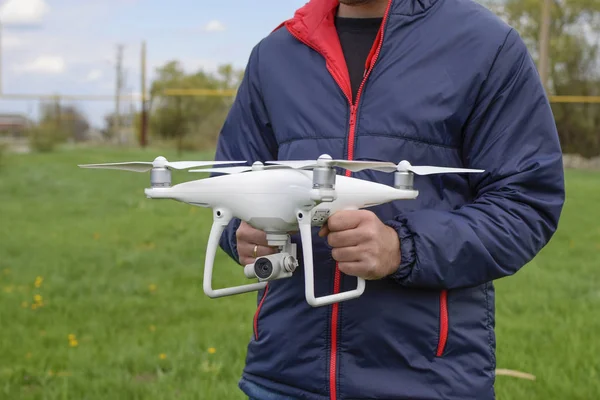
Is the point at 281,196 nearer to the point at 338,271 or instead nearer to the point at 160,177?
the point at 160,177

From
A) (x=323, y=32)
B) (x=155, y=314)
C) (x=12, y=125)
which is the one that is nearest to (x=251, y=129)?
(x=323, y=32)

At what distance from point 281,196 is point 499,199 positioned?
528mm

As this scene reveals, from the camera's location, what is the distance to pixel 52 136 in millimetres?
25969

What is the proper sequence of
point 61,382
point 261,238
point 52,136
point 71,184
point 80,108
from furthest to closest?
1. point 80,108
2. point 52,136
3. point 71,184
4. point 61,382
5. point 261,238

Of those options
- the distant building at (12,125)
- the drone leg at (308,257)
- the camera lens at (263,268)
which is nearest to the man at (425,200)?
the camera lens at (263,268)

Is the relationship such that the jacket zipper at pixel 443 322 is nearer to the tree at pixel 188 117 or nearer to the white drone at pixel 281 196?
the white drone at pixel 281 196

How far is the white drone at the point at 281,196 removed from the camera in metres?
1.57

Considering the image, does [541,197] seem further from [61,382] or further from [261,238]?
[61,382]

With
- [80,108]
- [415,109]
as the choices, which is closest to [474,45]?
[415,109]

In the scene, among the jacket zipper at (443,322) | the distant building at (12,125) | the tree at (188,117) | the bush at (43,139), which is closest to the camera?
the jacket zipper at (443,322)

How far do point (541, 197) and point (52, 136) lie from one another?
83.7 feet

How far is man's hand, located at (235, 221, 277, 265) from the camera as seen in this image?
5.94ft

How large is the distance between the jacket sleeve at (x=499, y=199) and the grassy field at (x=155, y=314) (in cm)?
251

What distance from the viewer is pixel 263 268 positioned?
5.55 ft
